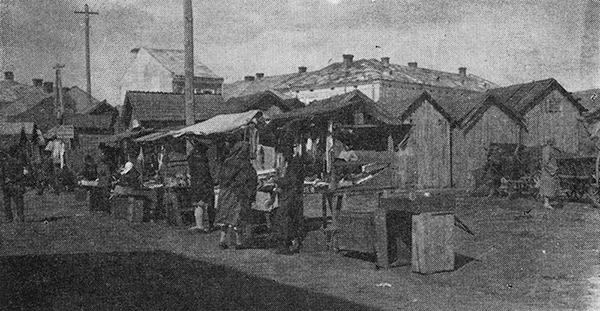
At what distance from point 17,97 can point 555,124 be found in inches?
2140

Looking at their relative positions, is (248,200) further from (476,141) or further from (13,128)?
(13,128)

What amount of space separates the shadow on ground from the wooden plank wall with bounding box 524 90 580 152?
24.3m

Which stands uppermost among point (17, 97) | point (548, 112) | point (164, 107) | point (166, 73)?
point (166, 73)

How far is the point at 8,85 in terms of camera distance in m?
65.7

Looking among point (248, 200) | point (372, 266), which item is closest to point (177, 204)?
point (248, 200)

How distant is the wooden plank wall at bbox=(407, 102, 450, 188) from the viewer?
27031 mm

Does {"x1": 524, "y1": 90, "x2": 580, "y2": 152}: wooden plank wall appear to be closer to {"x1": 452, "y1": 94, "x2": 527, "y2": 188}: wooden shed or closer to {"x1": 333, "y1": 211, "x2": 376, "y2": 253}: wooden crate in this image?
{"x1": 452, "y1": 94, "x2": 527, "y2": 188}: wooden shed

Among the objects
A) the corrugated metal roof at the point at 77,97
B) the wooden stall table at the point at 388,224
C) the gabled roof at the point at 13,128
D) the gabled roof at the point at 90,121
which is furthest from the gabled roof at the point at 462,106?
the corrugated metal roof at the point at 77,97

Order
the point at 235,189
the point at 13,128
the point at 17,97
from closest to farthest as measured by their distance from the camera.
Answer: the point at 235,189 → the point at 13,128 → the point at 17,97

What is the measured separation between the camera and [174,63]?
173 ft

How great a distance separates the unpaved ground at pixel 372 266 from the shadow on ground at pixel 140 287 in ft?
0.13

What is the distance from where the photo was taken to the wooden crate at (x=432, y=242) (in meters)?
8.95

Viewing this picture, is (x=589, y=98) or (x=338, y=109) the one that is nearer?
(x=338, y=109)

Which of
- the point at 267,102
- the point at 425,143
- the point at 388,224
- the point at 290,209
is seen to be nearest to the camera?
the point at 388,224
